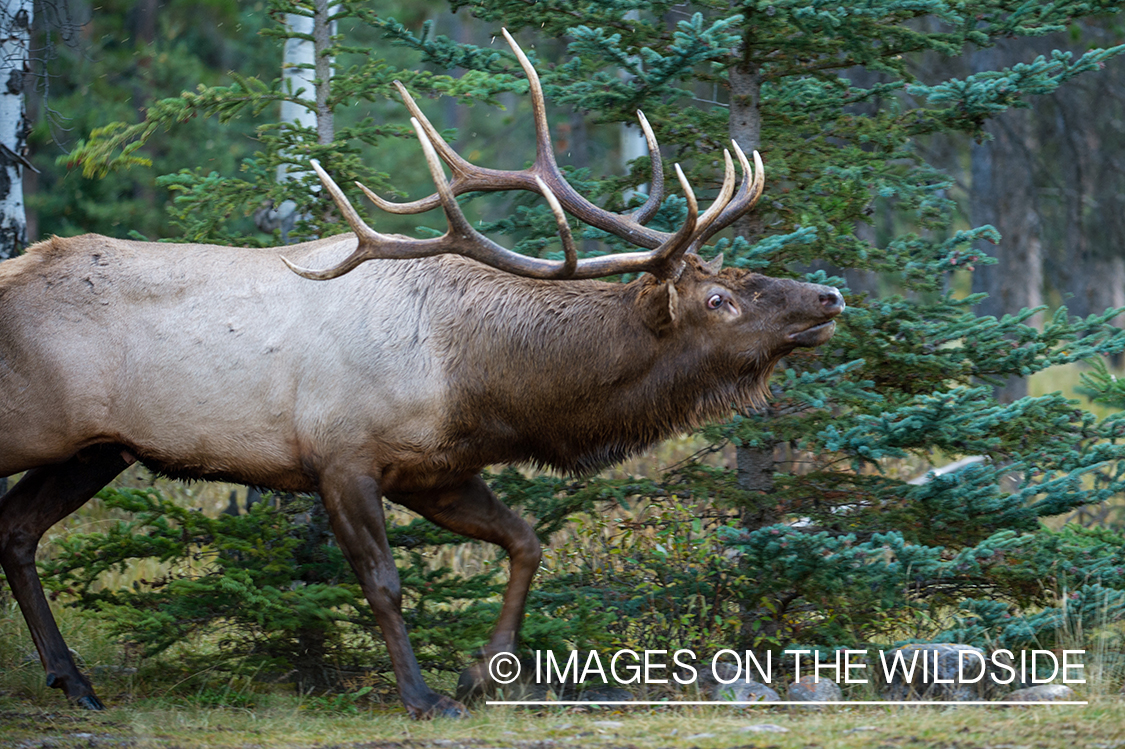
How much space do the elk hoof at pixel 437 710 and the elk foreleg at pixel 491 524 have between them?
1.42 ft

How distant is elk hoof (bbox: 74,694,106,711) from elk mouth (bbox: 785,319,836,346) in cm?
378

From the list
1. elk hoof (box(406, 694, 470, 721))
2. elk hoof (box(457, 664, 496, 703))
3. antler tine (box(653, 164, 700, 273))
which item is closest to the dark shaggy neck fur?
antler tine (box(653, 164, 700, 273))

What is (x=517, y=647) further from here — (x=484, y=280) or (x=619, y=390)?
(x=484, y=280)

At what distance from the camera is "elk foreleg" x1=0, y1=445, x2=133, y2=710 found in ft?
18.2

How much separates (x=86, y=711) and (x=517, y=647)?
81.2 inches

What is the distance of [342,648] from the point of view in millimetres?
6121

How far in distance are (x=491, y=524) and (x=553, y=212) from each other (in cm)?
160

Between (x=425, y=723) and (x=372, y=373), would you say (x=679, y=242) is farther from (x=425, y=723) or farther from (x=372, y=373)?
(x=425, y=723)

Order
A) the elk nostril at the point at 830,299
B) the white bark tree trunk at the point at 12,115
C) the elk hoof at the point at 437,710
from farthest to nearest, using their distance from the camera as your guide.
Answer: the white bark tree trunk at the point at 12,115, the elk nostril at the point at 830,299, the elk hoof at the point at 437,710

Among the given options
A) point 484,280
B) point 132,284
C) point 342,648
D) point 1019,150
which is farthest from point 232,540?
point 1019,150

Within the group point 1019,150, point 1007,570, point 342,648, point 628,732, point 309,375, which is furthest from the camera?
point 1019,150

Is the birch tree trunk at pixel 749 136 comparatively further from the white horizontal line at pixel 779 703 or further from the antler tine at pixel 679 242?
the white horizontal line at pixel 779 703

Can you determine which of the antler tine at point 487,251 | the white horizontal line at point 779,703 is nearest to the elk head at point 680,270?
the antler tine at point 487,251

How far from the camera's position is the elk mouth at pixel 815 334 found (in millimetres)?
5276
